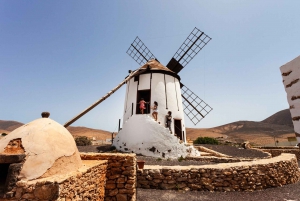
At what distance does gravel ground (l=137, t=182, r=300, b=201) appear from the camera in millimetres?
5035

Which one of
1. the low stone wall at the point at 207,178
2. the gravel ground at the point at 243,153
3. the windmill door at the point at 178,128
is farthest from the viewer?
the windmill door at the point at 178,128

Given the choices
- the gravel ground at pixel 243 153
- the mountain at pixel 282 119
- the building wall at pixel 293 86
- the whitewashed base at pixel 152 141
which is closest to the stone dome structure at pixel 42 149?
the building wall at pixel 293 86

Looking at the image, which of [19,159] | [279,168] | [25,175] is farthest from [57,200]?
[279,168]

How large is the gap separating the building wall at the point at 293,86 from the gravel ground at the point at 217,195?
13.8 ft

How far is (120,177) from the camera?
14.9 ft

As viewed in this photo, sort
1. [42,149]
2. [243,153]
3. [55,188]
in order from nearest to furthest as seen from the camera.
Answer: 1. [55,188]
2. [42,149]
3. [243,153]

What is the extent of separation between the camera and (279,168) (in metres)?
6.51

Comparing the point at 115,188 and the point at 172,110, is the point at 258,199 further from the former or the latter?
the point at 172,110

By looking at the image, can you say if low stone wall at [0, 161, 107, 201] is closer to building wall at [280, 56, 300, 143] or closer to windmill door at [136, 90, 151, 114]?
building wall at [280, 56, 300, 143]

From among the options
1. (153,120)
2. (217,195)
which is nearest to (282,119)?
(153,120)

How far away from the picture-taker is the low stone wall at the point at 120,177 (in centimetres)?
446

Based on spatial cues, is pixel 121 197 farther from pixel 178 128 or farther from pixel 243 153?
pixel 243 153

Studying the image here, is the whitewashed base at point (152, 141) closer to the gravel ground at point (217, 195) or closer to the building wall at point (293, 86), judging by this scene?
the gravel ground at point (217, 195)

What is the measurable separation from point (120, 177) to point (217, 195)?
3.26m
